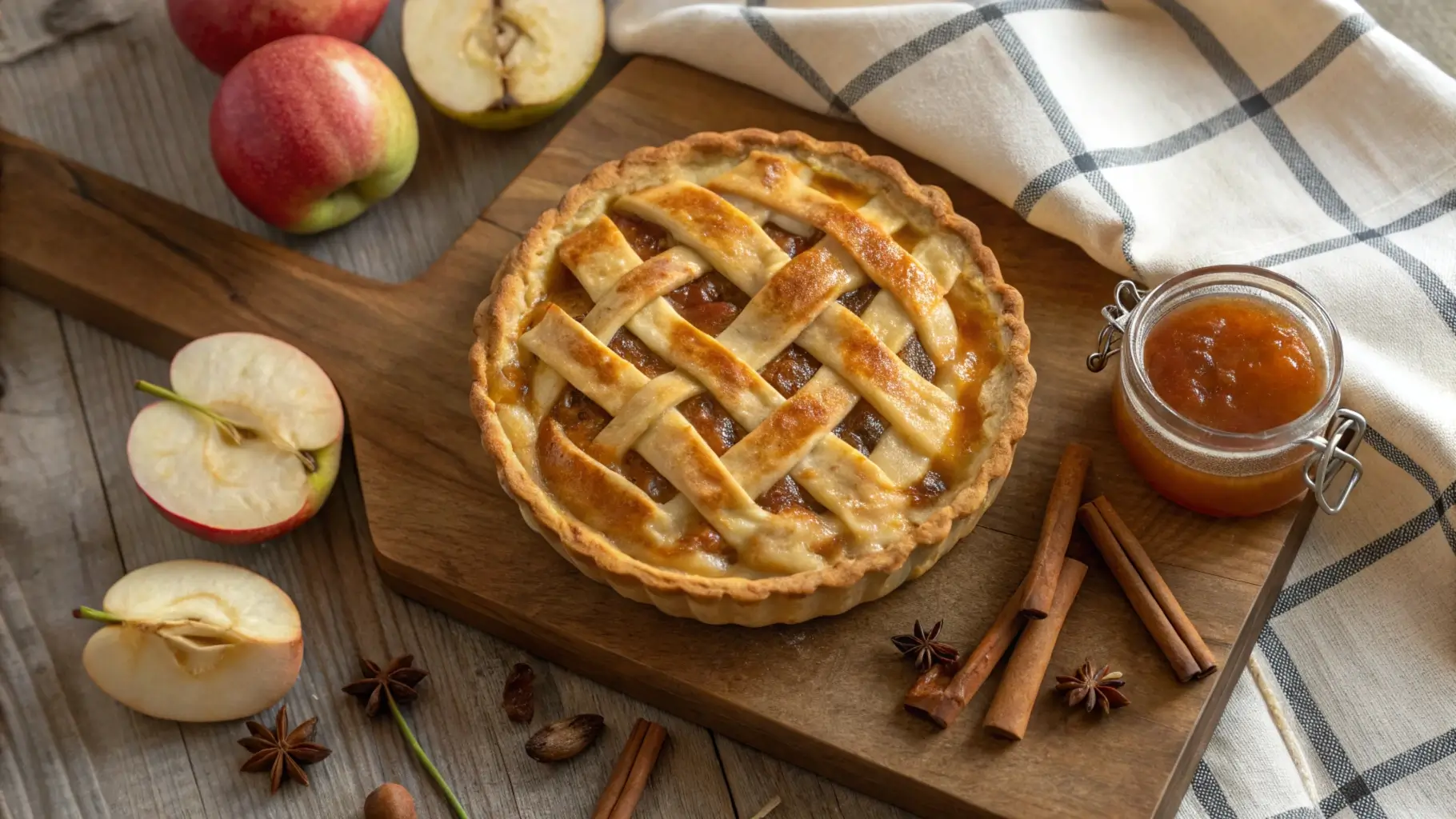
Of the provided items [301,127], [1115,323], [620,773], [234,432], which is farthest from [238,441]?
[1115,323]

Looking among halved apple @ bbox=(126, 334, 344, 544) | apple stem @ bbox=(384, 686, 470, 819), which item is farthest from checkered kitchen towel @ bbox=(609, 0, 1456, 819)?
apple stem @ bbox=(384, 686, 470, 819)

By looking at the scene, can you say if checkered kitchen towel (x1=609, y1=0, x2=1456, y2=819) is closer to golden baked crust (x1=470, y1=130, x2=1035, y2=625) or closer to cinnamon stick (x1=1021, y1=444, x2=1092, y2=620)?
golden baked crust (x1=470, y1=130, x2=1035, y2=625)

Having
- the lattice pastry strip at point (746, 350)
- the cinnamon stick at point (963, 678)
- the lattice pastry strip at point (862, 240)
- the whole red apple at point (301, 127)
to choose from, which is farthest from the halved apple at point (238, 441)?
the cinnamon stick at point (963, 678)

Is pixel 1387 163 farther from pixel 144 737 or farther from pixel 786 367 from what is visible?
pixel 144 737

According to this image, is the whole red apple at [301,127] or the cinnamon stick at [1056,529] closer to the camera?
the cinnamon stick at [1056,529]

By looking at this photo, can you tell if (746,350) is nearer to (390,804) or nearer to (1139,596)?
(1139,596)

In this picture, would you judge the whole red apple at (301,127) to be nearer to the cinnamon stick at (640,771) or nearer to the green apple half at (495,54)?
the green apple half at (495,54)

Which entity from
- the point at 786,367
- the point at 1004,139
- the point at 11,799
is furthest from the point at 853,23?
the point at 11,799
